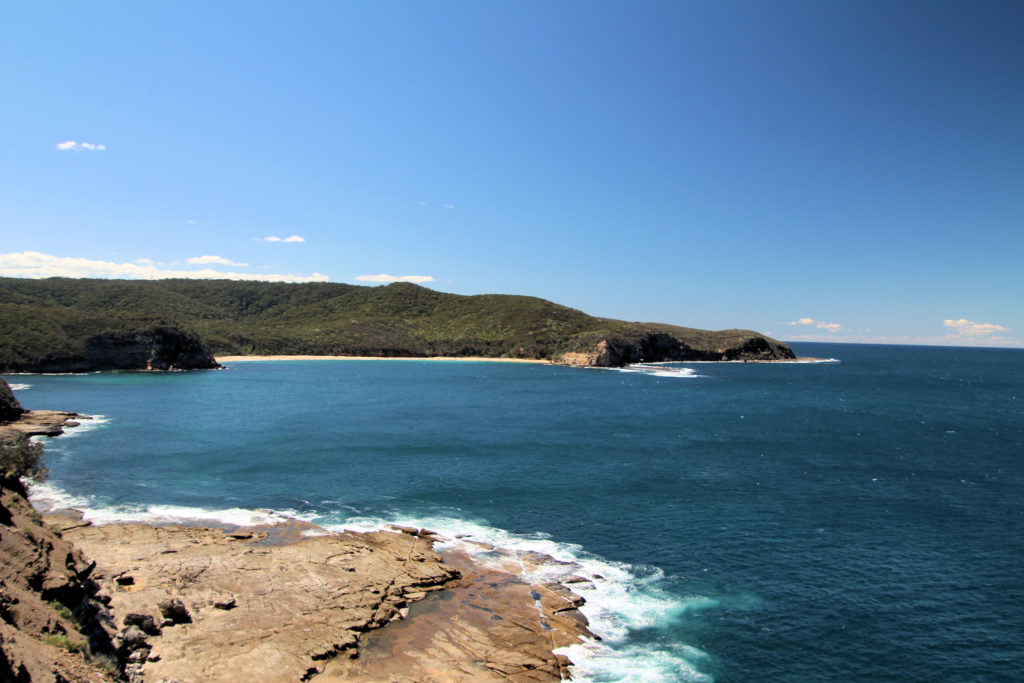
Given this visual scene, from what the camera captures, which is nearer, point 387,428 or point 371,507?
point 371,507

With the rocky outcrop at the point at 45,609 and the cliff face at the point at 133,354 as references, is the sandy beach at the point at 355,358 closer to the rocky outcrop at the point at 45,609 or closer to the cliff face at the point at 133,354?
the cliff face at the point at 133,354

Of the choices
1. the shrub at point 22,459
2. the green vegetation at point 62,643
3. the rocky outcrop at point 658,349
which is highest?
the rocky outcrop at point 658,349

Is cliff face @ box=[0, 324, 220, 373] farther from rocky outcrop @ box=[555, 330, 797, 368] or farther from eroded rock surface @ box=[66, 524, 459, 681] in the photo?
eroded rock surface @ box=[66, 524, 459, 681]

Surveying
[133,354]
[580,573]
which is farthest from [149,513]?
[133,354]

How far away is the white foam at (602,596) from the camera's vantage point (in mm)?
17891

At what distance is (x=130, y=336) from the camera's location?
400 feet

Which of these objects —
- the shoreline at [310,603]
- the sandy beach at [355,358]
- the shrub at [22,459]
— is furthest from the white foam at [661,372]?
the shrub at [22,459]

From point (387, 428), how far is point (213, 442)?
16403mm

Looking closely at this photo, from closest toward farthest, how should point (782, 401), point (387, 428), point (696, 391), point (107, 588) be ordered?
point (107, 588), point (387, 428), point (782, 401), point (696, 391)

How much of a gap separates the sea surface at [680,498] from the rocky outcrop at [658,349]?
8082 centimetres

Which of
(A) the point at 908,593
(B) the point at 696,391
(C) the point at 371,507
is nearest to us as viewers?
(A) the point at 908,593

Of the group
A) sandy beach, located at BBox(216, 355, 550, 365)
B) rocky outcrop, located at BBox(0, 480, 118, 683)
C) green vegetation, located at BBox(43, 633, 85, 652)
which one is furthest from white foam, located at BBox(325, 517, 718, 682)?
sandy beach, located at BBox(216, 355, 550, 365)

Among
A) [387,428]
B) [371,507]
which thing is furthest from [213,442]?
[371,507]

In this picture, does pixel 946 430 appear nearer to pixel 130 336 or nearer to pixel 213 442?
Answer: pixel 213 442
